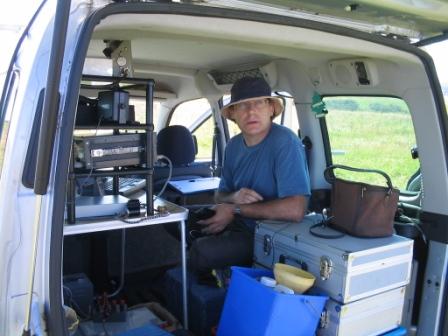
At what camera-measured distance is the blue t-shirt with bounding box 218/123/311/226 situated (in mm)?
2598

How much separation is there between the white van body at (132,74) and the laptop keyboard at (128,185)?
3.55 ft

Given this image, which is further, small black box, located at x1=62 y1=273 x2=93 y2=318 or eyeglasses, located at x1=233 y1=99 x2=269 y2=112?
eyeglasses, located at x1=233 y1=99 x2=269 y2=112

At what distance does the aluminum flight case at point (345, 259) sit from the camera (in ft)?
6.38

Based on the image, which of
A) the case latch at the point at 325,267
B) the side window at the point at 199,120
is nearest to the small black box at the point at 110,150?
the case latch at the point at 325,267

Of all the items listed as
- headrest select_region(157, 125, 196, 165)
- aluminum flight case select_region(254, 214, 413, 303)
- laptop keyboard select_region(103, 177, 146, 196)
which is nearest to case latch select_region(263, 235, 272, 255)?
aluminum flight case select_region(254, 214, 413, 303)

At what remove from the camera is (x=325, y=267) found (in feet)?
6.59

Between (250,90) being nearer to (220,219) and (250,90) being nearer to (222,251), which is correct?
(220,219)

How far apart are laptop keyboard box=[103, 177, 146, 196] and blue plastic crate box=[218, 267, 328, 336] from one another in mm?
1399

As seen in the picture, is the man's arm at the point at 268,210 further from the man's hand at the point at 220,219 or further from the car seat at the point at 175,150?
the car seat at the point at 175,150

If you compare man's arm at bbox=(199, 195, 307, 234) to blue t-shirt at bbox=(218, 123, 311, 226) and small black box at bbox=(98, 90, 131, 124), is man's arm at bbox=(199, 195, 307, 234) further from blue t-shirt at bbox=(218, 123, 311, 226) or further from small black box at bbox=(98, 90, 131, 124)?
small black box at bbox=(98, 90, 131, 124)

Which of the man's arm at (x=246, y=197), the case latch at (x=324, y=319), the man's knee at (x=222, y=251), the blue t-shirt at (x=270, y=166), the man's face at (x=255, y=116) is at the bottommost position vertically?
the case latch at (x=324, y=319)

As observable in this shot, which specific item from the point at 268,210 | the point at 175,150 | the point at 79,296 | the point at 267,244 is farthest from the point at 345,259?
the point at 175,150

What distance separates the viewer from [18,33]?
2018 mm

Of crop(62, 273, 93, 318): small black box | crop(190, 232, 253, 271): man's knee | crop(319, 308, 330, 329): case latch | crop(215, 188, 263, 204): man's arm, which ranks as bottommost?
crop(62, 273, 93, 318): small black box
